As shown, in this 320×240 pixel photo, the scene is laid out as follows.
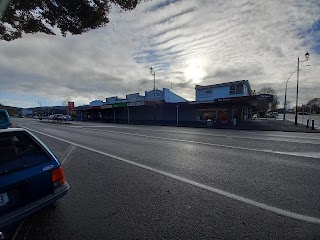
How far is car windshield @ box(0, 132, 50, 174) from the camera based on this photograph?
302 centimetres

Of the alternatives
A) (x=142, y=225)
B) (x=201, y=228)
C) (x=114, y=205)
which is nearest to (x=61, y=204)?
(x=114, y=205)

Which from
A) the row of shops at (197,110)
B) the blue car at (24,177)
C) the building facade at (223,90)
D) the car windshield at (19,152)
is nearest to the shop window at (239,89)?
Answer: the building facade at (223,90)

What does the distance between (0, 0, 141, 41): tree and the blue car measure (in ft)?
15.7

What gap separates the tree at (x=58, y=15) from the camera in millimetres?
6480

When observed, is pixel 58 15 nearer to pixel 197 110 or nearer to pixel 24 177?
pixel 24 177

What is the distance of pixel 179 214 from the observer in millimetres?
3424

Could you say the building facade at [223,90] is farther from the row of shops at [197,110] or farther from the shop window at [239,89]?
the row of shops at [197,110]

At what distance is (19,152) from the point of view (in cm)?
331

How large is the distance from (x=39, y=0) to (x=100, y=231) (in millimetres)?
6566

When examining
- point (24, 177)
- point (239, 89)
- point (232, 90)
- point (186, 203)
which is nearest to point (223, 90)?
point (232, 90)

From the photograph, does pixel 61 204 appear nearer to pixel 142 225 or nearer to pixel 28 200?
pixel 28 200

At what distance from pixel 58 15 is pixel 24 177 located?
6001mm

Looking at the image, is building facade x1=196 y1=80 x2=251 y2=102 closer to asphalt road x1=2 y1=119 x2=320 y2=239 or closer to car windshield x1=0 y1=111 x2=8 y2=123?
asphalt road x1=2 y1=119 x2=320 y2=239

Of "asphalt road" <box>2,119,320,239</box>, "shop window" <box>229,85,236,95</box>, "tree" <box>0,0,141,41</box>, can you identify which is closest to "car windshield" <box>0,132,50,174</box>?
"asphalt road" <box>2,119,320,239</box>
